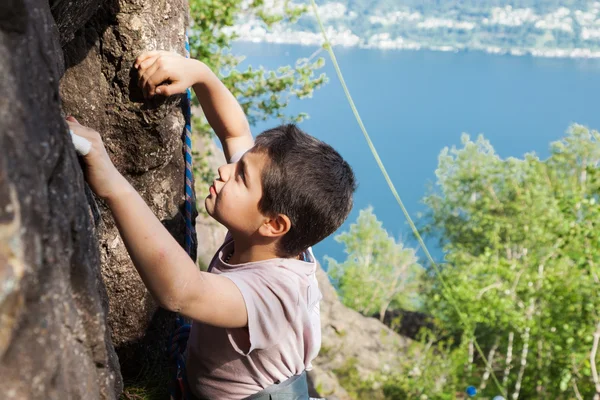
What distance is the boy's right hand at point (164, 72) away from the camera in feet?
6.45

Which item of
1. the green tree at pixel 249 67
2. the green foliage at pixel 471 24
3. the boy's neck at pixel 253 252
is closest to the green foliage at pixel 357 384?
the green tree at pixel 249 67

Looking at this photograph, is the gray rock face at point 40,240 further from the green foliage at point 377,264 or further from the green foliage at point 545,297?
the green foliage at point 377,264

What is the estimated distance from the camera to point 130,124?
2090 mm

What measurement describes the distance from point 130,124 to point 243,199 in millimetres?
661

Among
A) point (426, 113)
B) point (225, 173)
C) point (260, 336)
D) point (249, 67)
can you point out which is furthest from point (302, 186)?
point (426, 113)

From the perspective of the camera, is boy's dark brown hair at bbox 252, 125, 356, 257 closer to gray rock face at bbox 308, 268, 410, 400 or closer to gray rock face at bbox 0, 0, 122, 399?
gray rock face at bbox 0, 0, 122, 399

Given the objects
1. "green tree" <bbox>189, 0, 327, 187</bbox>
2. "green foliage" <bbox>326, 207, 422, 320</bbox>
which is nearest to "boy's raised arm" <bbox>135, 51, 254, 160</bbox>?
"green tree" <bbox>189, 0, 327, 187</bbox>

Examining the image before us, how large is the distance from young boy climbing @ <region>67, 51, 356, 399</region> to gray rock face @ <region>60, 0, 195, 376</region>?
225 millimetres

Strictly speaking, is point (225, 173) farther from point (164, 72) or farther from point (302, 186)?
point (164, 72)

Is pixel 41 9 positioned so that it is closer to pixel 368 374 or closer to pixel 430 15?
pixel 368 374

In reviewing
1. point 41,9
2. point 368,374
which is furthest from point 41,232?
point 368,374

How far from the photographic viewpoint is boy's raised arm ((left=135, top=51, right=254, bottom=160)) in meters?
1.97

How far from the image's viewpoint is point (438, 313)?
1498 centimetres

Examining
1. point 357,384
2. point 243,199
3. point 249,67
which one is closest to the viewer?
point 243,199
